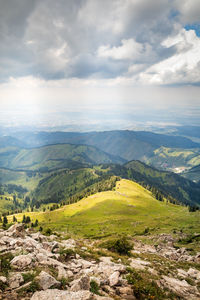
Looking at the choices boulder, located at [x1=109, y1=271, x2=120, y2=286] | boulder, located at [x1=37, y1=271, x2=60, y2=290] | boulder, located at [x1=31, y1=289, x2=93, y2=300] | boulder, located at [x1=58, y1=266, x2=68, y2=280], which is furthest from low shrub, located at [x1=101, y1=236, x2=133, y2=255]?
boulder, located at [x1=31, y1=289, x2=93, y2=300]

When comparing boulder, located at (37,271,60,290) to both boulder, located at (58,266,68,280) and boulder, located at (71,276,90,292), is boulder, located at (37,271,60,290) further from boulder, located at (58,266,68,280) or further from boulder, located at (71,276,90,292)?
boulder, located at (58,266,68,280)

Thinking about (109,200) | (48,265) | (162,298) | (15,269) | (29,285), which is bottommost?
(109,200)

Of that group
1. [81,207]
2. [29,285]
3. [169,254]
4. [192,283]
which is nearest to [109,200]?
[81,207]

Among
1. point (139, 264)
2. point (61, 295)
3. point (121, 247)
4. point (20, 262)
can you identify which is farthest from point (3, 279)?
point (121, 247)

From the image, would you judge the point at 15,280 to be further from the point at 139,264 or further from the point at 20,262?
the point at 139,264

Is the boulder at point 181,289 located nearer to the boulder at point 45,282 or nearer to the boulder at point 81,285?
the boulder at point 81,285

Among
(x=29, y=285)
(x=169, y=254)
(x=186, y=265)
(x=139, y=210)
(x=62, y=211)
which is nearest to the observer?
(x=29, y=285)

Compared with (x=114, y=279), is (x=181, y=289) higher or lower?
lower

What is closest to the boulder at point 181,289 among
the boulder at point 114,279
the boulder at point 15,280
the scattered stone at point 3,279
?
the boulder at point 114,279

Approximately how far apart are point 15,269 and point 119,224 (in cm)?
9889

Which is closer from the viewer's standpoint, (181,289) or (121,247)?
(181,289)

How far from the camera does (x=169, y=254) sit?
4059 cm

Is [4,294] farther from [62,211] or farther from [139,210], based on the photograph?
[62,211]

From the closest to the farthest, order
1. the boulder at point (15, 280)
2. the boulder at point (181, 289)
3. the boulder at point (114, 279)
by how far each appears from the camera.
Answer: the boulder at point (15, 280) < the boulder at point (114, 279) < the boulder at point (181, 289)
